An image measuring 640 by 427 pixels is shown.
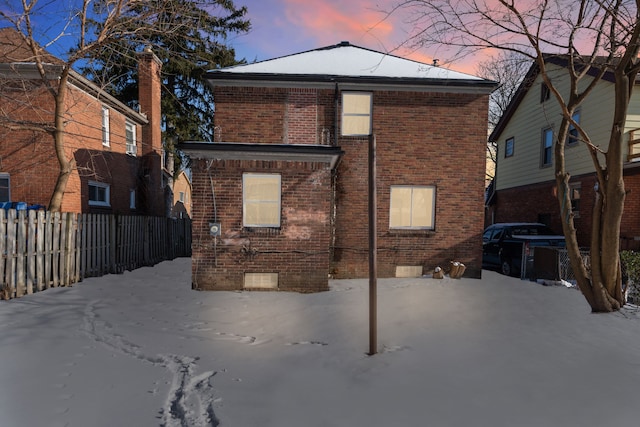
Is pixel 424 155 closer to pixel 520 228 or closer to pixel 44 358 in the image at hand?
pixel 520 228

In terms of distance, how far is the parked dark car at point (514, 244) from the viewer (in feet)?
30.5

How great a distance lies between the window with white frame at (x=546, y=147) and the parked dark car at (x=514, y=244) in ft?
17.9

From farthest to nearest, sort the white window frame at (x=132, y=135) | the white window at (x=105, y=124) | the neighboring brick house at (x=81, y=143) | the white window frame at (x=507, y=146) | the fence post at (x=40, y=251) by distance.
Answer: the white window frame at (x=507, y=146) → the white window frame at (x=132, y=135) → the white window at (x=105, y=124) → the neighboring brick house at (x=81, y=143) → the fence post at (x=40, y=251)

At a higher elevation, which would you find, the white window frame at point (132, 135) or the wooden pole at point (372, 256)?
the white window frame at point (132, 135)

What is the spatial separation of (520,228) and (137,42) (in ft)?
46.6

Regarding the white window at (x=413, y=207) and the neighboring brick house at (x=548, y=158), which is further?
the neighboring brick house at (x=548, y=158)

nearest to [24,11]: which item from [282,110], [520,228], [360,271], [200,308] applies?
[282,110]

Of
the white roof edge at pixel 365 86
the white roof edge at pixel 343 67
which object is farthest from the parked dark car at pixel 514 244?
the white roof edge at pixel 343 67

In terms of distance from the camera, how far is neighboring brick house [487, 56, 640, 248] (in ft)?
36.4

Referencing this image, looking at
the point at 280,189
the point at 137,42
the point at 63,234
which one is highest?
the point at 137,42

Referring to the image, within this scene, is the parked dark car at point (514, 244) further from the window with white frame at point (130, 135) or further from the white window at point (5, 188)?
the white window at point (5, 188)

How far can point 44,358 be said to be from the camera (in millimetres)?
3875

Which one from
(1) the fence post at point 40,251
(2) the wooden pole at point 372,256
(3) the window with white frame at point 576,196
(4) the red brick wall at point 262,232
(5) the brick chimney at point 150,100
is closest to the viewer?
(2) the wooden pole at point 372,256

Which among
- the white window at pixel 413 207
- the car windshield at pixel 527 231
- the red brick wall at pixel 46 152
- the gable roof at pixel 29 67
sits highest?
the gable roof at pixel 29 67
